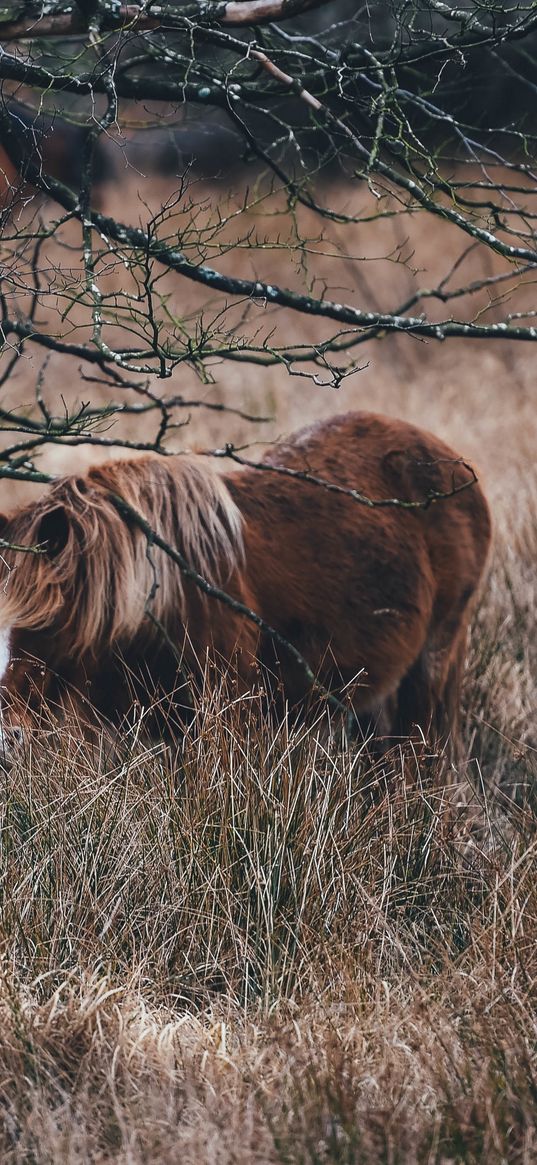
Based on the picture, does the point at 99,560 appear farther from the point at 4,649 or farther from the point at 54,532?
the point at 4,649

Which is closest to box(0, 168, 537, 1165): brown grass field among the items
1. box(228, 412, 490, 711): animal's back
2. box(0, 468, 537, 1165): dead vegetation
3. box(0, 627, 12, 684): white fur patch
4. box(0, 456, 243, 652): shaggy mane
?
box(0, 468, 537, 1165): dead vegetation

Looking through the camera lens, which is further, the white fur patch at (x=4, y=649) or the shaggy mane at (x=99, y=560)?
the shaggy mane at (x=99, y=560)

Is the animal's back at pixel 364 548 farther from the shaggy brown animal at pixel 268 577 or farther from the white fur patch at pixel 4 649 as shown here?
the white fur patch at pixel 4 649

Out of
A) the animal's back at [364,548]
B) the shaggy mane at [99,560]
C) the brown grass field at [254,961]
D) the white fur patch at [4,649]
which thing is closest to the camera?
the brown grass field at [254,961]

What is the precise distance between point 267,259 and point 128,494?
14.4 metres

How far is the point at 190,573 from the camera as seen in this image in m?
3.46

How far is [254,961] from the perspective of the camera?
115 inches

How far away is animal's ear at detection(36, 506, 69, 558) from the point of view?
3.65m

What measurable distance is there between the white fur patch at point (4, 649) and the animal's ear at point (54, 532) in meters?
0.33


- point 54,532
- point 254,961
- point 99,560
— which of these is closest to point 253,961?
point 254,961

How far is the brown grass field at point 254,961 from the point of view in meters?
2.19

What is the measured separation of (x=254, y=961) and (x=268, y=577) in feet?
5.26

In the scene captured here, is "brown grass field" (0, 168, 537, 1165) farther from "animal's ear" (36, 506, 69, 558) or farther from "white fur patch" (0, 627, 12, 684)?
"animal's ear" (36, 506, 69, 558)

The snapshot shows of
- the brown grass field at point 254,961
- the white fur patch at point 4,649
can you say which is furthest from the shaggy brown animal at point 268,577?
the brown grass field at point 254,961
